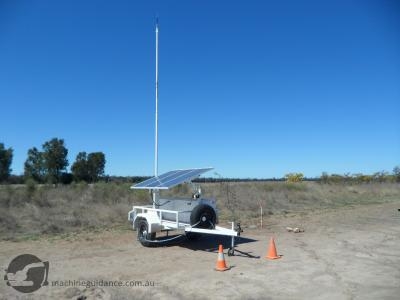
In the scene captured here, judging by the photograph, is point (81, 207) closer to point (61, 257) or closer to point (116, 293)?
point (61, 257)

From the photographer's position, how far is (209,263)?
10.4 meters

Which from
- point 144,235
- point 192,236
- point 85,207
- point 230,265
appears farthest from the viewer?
point 85,207

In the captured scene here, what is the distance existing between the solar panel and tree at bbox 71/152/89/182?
Answer: 6123 centimetres

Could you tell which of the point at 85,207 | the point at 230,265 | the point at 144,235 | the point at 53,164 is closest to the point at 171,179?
the point at 144,235

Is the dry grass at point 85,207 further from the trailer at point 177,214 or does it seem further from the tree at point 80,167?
the tree at point 80,167

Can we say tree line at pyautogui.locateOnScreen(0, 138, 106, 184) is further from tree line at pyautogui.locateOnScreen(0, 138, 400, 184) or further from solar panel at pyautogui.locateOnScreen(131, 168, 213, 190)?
solar panel at pyautogui.locateOnScreen(131, 168, 213, 190)

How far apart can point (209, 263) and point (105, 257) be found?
9.59ft

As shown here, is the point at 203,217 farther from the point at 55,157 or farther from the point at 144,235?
the point at 55,157

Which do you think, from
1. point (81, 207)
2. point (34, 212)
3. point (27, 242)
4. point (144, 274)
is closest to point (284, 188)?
point (81, 207)

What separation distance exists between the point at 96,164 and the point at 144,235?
66923 mm

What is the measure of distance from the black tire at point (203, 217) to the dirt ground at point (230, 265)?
776mm

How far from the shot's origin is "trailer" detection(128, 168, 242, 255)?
1216cm

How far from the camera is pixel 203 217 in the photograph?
12.2 metres

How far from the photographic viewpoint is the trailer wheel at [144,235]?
510 inches
